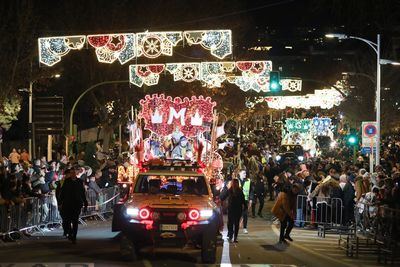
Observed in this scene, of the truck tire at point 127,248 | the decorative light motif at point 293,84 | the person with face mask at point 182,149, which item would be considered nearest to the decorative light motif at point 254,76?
the person with face mask at point 182,149

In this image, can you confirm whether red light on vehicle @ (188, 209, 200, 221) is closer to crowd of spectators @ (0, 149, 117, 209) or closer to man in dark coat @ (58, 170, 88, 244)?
man in dark coat @ (58, 170, 88, 244)

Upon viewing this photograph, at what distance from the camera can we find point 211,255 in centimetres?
1580

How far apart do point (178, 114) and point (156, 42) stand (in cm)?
275

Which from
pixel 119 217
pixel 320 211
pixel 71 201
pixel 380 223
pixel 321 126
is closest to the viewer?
pixel 119 217

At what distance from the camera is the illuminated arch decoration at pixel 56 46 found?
28328 millimetres

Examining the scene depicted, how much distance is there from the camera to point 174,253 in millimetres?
17438

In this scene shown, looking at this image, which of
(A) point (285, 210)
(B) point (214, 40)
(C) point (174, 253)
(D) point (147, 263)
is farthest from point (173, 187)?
(B) point (214, 40)

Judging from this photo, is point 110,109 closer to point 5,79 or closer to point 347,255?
point 5,79

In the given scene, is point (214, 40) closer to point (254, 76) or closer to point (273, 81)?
point (273, 81)

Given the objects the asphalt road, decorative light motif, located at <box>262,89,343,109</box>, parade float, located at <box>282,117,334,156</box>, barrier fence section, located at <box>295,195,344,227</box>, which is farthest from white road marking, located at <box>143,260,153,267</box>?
decorative light motif, located at <box>262,89,343,109</box>

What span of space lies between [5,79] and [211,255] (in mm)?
19932

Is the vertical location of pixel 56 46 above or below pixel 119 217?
above

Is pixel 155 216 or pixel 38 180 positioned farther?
pixel 38 180

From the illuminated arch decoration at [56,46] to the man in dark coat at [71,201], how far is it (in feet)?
33.0
